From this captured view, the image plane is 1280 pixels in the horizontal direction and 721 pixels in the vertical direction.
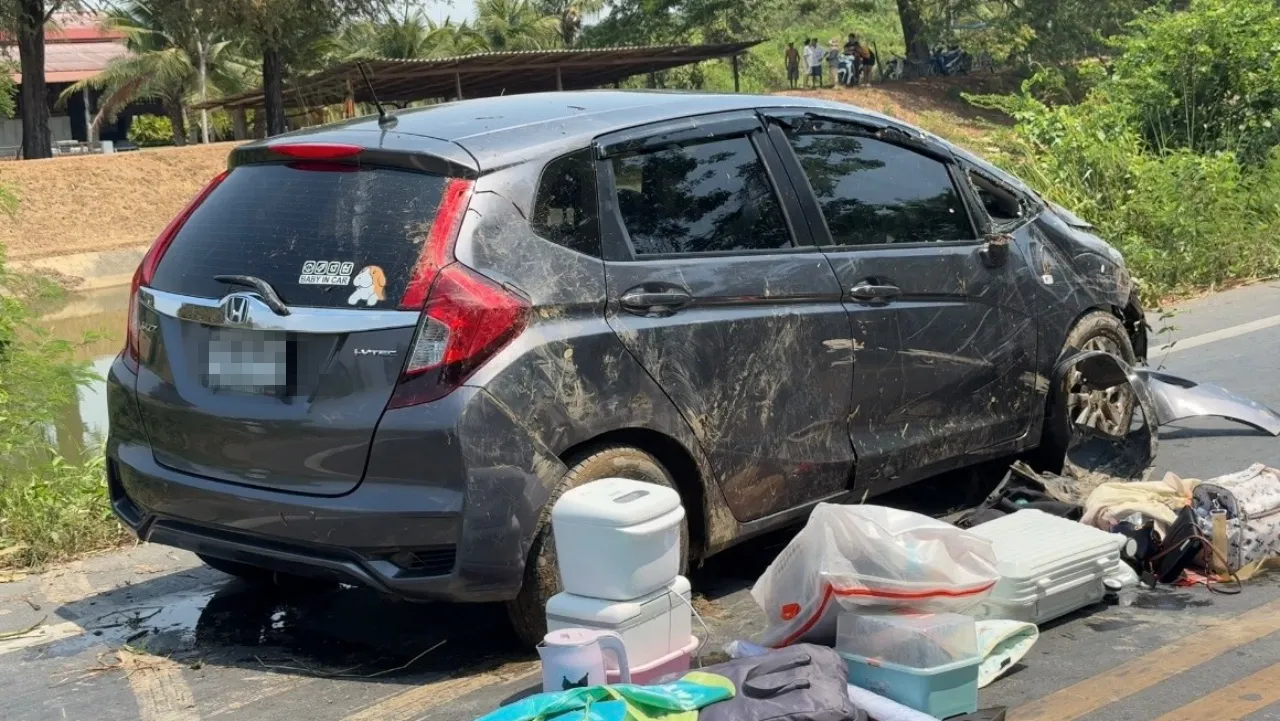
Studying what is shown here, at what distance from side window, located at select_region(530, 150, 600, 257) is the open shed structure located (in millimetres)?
22066

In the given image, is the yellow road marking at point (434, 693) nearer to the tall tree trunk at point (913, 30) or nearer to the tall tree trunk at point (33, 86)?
the tall tree trunk at point (33, 86)

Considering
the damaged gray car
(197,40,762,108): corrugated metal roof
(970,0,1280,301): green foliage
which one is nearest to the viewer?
the damaged gray car

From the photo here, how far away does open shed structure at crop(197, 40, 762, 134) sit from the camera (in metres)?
28.2

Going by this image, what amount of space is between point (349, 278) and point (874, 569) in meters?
1.69

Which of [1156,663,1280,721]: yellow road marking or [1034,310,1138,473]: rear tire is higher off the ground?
[1034,310,1138,473]: rear tire

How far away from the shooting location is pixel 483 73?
3089cm

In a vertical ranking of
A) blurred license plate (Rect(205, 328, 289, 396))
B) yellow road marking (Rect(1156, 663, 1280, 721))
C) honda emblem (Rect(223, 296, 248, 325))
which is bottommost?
yellow road marking (Rect(1156, 663, 1280, 721))

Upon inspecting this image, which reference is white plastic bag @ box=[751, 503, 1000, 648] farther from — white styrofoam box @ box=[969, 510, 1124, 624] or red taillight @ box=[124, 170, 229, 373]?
red taillight @ box=[124, 170, 229, 373]

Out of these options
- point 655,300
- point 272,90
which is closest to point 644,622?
point 655,300

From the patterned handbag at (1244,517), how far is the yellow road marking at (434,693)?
2399 millimetres

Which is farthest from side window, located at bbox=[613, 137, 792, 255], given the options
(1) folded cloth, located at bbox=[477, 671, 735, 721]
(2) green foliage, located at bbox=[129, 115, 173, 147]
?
(2) green foliage, located at bbox=[129, 115, 173, 147]

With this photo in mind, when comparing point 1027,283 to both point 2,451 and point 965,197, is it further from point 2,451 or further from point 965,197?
point 2,451

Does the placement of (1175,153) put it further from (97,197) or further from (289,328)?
(97,197)

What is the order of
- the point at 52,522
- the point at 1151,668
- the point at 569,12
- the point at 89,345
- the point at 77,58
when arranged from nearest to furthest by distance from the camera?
the point at 1151,668 → the point at 52,522 → the point at 89,345 → the point at 569,12 → the point at 77,58
